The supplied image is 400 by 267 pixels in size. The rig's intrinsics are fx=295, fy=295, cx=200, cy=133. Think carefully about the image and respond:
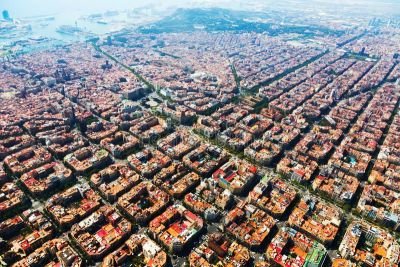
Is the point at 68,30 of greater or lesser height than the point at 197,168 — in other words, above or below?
below

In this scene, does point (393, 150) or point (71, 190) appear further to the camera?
point (393, 150)

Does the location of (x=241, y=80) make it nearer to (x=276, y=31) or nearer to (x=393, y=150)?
(x=393, y=150)

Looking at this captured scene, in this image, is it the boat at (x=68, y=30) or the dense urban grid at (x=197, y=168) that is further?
the boat at (x=68, y=30)

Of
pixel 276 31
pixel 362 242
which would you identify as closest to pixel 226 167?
pixel 362 242

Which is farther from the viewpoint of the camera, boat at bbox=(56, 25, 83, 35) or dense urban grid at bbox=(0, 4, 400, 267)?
boat at bbox=(56, 25, 83, 35)

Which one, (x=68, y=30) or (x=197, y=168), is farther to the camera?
(x=68, y=30)

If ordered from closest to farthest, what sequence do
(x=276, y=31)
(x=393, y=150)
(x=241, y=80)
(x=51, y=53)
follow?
(x=393, y=150)
(x=241, y=80)
(x=51, y=53)
(x=276, y=31)

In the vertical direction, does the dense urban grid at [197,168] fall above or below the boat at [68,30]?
above

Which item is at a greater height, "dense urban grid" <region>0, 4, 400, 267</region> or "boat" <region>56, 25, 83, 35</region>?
Result: "dense urban grid" <region>0, 4, 400, 267</region>
